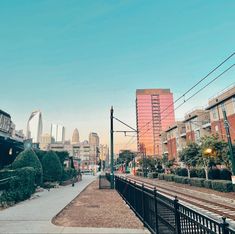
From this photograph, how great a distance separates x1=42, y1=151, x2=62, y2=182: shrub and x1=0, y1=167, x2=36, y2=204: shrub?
10999 millimetres

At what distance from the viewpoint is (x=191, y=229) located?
13.1 ft

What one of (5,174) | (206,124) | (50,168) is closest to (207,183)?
(50,168)

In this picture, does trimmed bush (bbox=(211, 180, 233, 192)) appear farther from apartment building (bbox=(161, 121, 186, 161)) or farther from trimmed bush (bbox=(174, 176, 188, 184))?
apartment building (bbox=(161, 121, 186, 161))

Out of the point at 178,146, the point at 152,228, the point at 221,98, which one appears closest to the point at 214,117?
the point at 221,98

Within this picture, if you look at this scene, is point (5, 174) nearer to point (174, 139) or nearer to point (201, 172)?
point (201, 172)

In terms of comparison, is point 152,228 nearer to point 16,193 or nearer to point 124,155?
point 16,193

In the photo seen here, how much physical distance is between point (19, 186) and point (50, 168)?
39.4 ft

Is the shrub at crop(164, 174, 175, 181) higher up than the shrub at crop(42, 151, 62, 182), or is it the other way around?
the shrub at crop(42, 151, 62, 182)

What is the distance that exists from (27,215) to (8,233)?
9.67ft

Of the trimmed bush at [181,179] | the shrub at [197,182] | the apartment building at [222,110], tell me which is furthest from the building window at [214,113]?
the shrub at [197,182]

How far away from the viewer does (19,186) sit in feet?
48.1

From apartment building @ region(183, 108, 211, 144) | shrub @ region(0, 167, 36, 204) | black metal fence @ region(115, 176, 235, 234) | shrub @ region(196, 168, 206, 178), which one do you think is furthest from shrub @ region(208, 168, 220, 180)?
black metal fence @ region(115, 176, 235, 234)

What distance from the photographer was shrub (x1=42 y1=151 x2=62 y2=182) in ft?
86.3

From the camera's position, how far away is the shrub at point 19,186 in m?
13.6
